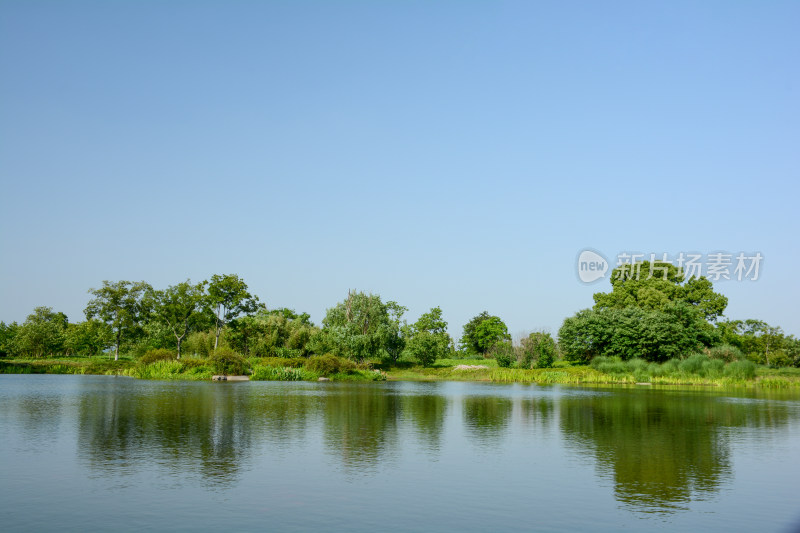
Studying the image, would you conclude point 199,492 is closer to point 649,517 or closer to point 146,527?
point 146,527

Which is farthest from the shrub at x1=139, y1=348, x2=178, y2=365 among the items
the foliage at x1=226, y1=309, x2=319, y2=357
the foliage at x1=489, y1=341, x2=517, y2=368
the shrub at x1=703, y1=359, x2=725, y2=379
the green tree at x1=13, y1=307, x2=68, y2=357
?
the shrub at x1=703, y1=359, x2=725, y2=379

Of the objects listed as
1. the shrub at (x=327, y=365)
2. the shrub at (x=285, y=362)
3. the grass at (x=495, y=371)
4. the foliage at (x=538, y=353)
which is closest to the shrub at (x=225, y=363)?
the grass at (x=495, y=371)

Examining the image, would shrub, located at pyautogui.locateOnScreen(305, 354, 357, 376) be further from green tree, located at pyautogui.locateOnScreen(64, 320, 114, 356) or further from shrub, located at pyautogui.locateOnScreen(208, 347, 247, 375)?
green tree, located at pyautogui.locateOnScreen(64, 320, 114, 356)

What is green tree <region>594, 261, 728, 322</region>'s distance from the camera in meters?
100

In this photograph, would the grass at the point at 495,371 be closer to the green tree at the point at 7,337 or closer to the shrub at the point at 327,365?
the shrub at the point at 327,365

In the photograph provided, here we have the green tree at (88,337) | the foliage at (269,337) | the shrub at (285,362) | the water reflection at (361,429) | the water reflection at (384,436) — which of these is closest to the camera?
the water reflection at (384,436)

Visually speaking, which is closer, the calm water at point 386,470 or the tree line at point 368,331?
the calm water at point 386,470

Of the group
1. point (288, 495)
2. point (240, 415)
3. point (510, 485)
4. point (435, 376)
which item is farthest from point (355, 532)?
point (435, 376)

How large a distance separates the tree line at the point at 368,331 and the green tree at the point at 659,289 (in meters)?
0.18

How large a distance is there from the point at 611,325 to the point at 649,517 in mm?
73891

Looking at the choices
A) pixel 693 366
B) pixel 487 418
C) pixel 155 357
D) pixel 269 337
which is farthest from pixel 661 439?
pixel 269 337

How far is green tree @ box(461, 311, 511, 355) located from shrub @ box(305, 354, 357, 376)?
196 ft

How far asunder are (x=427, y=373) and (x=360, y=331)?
37.3ft

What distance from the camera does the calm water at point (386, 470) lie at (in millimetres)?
13461
